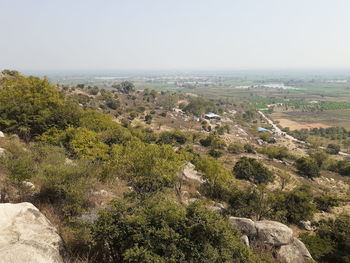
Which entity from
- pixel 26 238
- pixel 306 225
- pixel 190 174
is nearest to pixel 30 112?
pixel 190 174

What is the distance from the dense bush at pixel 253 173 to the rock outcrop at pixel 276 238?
2017 centimetres

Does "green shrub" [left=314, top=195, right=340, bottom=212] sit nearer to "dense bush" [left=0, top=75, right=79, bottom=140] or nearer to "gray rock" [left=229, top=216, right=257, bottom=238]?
"gray rock" [left=229, top=216, right=257, bottom=238]

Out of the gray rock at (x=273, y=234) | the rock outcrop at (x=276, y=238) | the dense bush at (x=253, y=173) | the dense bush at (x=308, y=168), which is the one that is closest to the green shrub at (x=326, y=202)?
the dense bush at (x=253, y=173)

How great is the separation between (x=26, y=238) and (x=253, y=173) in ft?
94.5

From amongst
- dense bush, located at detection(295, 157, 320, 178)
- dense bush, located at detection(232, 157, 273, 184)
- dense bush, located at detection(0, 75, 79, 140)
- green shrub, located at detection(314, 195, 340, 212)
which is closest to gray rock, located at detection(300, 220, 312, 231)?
green shrub, located at detection(314, 195, 340, 212)

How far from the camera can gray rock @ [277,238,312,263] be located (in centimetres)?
1015

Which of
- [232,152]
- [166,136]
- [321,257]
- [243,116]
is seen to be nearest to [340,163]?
[232,152]

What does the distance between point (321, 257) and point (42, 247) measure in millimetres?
13631

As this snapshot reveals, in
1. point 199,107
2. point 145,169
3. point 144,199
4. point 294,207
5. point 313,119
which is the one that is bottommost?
point 313,119

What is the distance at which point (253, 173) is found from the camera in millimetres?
30641

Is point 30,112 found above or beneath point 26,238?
Result: above

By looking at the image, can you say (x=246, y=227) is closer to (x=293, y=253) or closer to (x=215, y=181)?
(x=293, y=253)

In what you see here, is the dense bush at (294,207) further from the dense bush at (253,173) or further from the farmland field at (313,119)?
the farmland field at (313,119)

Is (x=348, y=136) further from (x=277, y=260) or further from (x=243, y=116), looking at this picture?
(x=277, y=260)
